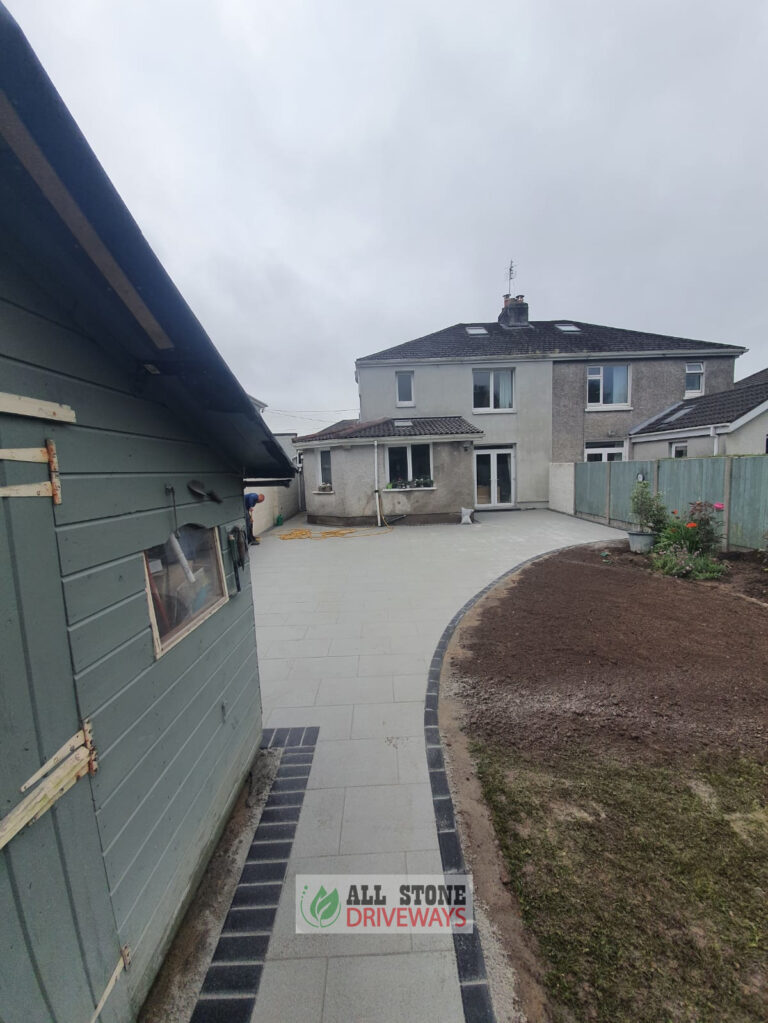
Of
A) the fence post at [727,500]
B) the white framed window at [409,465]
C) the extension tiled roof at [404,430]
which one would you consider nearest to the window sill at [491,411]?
the extension tiled roof at [404,430]

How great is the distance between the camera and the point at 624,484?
1145cm

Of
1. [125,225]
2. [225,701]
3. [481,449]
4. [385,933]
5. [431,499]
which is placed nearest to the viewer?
[125,225]

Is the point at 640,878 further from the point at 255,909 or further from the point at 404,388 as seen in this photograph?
the point at 404,388

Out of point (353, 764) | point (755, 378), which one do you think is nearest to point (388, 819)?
point (353, 764)

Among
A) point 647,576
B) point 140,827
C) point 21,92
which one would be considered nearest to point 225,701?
point 140,827

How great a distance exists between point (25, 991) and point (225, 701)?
1.50 m

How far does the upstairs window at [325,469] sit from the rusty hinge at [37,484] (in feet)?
44.3

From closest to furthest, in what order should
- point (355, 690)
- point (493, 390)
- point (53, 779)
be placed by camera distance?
point (53, 779)
point (355, 690)
point (493, 390)

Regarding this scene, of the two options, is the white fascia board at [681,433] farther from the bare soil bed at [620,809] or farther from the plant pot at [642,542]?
the bare soil bed at [620,809]

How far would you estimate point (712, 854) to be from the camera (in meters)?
2.09

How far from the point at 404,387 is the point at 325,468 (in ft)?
15.7

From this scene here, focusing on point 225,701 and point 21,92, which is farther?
point 225,701

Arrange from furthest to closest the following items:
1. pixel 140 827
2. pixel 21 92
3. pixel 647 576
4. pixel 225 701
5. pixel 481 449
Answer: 1. pixel 481 449
2. pixel 647 576
3. pixel 225 701
4. pixel 140 827
5. pixel 21 92

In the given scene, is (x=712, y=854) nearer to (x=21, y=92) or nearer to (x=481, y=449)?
(x=21, y=92)
